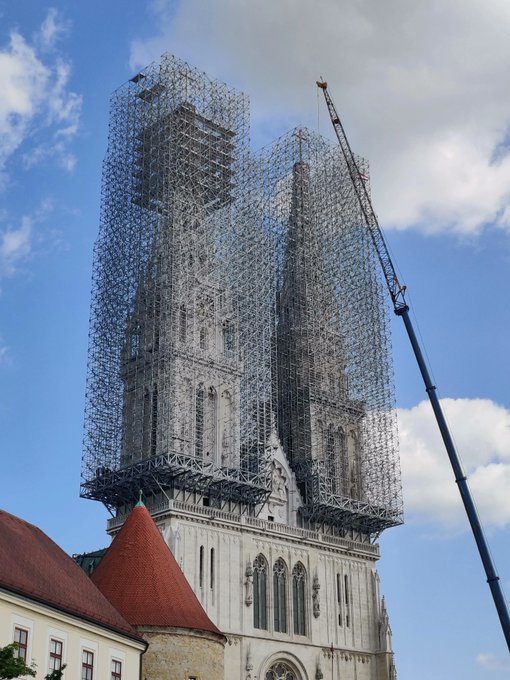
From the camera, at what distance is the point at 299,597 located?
7144 centimetres

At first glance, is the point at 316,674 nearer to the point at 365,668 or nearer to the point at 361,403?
the point at 365,668

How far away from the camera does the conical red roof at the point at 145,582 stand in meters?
51.6

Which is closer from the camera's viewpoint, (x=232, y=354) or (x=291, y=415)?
(x=232, y=354)

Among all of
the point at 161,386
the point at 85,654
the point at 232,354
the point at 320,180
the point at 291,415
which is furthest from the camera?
the point at 320,180

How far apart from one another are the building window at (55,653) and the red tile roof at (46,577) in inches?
45.4

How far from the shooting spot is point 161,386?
229 feet

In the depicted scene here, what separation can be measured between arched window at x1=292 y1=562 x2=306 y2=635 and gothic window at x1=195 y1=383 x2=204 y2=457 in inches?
385

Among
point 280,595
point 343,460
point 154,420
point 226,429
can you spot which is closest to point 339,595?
point 280,595

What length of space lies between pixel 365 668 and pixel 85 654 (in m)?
34.3

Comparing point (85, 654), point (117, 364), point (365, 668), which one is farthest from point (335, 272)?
point (85, 654)

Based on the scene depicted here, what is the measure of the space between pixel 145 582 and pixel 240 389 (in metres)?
22.2

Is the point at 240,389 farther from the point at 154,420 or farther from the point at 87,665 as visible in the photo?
the point at 87,665

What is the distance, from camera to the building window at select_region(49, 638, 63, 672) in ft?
133

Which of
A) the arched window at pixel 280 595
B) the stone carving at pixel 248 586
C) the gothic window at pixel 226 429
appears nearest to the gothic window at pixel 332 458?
the arched window at pixel 280 595
